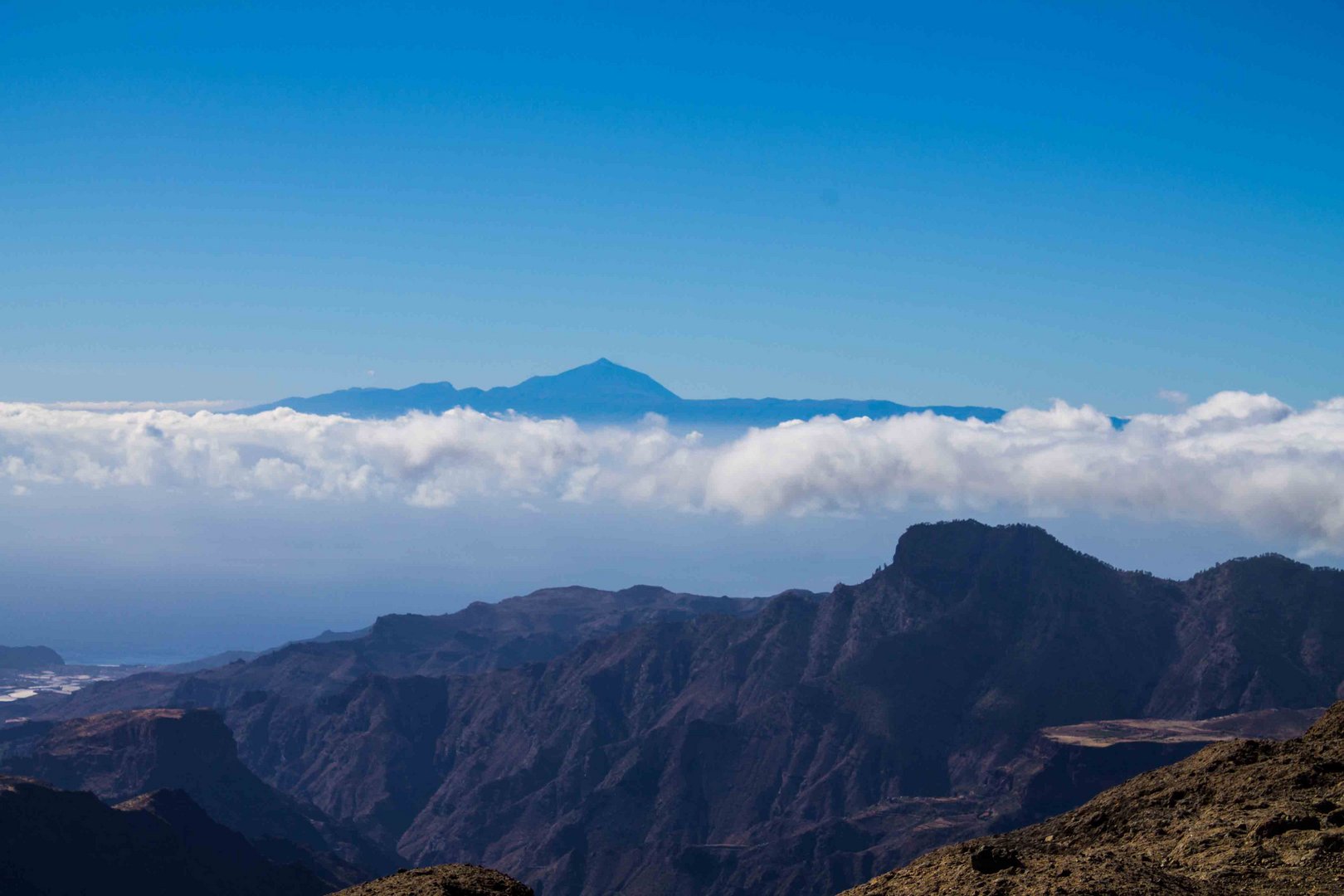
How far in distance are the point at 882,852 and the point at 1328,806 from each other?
128195mm

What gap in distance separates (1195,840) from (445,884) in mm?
17813

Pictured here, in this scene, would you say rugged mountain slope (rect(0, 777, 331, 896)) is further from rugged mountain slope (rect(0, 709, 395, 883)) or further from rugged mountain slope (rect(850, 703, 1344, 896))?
rugged mountain slope (rect(850, 703, 1344, 896))

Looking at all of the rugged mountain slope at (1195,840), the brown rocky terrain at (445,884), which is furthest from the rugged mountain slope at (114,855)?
the rugged mountain slope at (1195,840)

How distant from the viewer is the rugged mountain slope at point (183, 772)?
163m

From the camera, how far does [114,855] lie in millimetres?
98875

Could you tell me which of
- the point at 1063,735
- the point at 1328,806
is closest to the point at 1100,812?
the point at 1328,806

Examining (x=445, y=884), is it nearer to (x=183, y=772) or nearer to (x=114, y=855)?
(x=114, y=855)

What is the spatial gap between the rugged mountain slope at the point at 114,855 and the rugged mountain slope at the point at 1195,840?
8375cm

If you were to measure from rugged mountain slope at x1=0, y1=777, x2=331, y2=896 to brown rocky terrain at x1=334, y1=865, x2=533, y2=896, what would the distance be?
74.4 metres

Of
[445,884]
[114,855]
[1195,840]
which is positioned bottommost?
[114,855]

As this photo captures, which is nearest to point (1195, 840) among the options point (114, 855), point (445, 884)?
point (445, 884)

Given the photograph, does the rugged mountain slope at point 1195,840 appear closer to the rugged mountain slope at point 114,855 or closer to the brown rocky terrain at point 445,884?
the brown rocky terrain at point 445,884

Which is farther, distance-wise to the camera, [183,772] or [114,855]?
[183,772]

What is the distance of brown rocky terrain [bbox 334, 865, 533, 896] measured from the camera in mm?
28250
